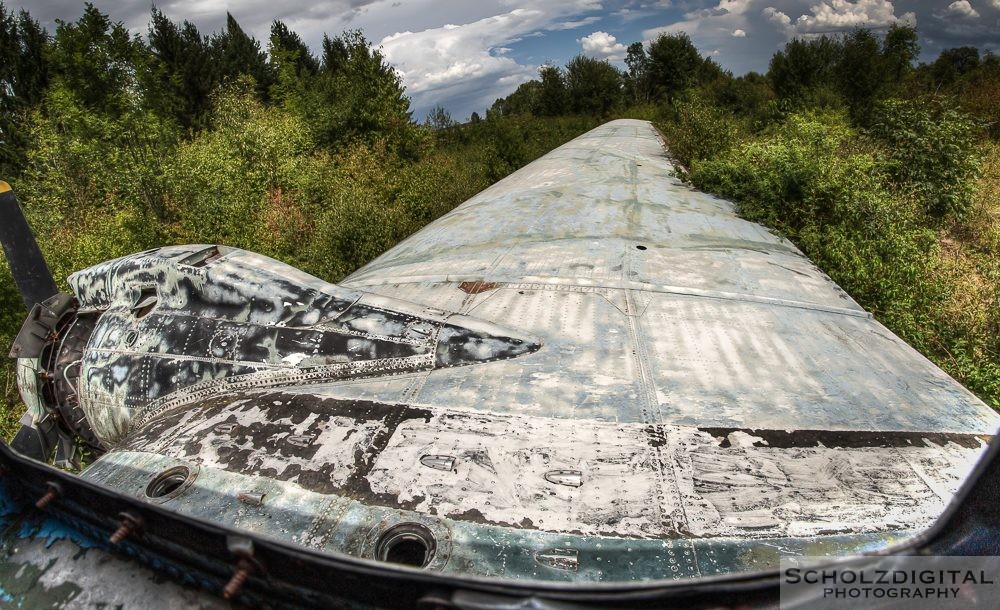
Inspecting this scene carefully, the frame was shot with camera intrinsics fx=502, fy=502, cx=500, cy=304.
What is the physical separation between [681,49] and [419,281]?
2195 inches

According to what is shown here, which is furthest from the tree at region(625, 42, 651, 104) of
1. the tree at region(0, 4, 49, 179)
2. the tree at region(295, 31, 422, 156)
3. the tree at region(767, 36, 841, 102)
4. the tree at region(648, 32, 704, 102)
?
the tree at region(0, 4, 49, 179)

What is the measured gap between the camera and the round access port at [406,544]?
10.8 feet

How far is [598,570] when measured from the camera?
304 cm

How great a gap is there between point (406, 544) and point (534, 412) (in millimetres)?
1571

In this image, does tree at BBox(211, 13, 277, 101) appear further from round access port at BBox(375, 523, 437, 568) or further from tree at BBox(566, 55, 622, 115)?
round access port at BBox(375, 523, 437, 568)

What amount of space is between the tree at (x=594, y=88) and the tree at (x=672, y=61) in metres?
4.23

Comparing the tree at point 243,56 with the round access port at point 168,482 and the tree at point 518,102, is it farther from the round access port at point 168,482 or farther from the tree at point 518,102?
the round access port at point 168,482

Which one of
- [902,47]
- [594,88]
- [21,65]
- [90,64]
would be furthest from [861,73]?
[21,65]

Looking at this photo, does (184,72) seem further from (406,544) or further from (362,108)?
(406,544)

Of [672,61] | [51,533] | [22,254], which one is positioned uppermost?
[672,61]

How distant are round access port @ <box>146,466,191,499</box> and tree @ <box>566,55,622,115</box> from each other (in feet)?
178

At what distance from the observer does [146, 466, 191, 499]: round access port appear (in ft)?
12.9

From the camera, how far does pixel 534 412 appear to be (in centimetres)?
447

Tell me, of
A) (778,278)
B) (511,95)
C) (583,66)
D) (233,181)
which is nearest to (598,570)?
(778,278)
